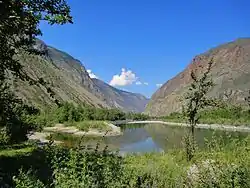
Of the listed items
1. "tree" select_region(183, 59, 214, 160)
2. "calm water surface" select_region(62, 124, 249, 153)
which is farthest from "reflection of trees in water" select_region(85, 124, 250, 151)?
"tree" select_region(183, 59, 214, 160)

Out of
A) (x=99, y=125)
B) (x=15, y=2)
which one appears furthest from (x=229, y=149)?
(x=99, y=125)

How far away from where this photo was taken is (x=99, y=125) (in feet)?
363

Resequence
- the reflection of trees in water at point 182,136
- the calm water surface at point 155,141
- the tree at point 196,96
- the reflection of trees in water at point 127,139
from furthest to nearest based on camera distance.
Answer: the reflection of trees in water at point 127,139, the tree at point 196,96, the calm water surface at point 155,141, the reflection of trees in water at point 182,136

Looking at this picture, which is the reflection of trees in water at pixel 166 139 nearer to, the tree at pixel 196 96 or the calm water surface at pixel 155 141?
the calm water surface at pixel 155 141

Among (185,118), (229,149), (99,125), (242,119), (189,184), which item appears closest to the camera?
(189,184)

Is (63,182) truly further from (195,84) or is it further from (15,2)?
(195,84)

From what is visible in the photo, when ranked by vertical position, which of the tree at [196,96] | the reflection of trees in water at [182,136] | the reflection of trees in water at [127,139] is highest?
the tree at [196,96]

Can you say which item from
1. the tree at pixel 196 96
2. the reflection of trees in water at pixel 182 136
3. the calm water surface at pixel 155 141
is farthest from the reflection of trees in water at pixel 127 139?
the tree at pixel 196 96

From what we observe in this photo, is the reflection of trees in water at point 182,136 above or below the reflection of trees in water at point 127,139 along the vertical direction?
above

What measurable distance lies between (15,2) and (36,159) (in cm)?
1568

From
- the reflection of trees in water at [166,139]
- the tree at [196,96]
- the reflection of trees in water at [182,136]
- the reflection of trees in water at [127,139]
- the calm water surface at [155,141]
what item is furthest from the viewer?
the reflection of trees in water at [127,139]

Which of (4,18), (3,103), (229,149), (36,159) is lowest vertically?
(36,159)

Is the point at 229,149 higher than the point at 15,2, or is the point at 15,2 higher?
the point at 15,2

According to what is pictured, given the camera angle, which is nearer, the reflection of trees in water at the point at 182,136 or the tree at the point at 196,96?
the reflection of trees in water at the point at 182,136
